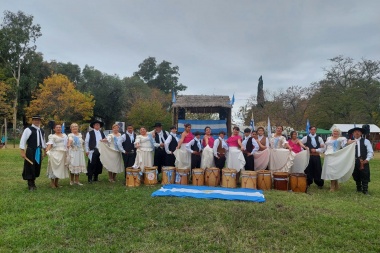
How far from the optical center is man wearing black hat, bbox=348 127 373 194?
741 cm

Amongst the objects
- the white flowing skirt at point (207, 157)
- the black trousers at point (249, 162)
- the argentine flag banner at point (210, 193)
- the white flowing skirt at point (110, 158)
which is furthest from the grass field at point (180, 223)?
the white flowing skirt at point (207, 157)

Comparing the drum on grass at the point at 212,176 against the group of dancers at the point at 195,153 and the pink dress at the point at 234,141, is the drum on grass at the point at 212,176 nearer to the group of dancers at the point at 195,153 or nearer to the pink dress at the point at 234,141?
the group of dancers at the point at 195,153

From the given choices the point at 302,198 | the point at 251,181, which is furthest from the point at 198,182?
the point at 302,198

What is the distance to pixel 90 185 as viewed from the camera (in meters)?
7.79

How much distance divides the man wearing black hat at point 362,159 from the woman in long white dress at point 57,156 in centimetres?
726

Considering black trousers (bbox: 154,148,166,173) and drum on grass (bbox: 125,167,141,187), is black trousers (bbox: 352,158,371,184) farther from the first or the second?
drum on grass (bbox: 125,167,141,187)

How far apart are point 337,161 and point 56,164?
22.9 feet

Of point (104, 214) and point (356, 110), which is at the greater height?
point (356, 110)

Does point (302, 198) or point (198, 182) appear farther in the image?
point (198, 182)

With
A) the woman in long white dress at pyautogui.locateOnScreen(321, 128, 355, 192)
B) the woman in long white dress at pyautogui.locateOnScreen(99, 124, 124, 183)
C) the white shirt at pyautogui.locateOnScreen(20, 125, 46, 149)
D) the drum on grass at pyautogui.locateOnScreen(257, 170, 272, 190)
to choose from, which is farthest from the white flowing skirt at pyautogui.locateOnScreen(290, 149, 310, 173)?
the white shirt at pyautogui.locateOnScreen(20, 125, 46, 149)

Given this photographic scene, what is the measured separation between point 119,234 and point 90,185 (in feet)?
12.2

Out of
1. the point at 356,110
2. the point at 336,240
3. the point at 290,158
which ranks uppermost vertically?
the point at 356,110

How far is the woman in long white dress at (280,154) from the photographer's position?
26.9 feet

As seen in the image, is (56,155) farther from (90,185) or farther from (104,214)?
(104,214)
